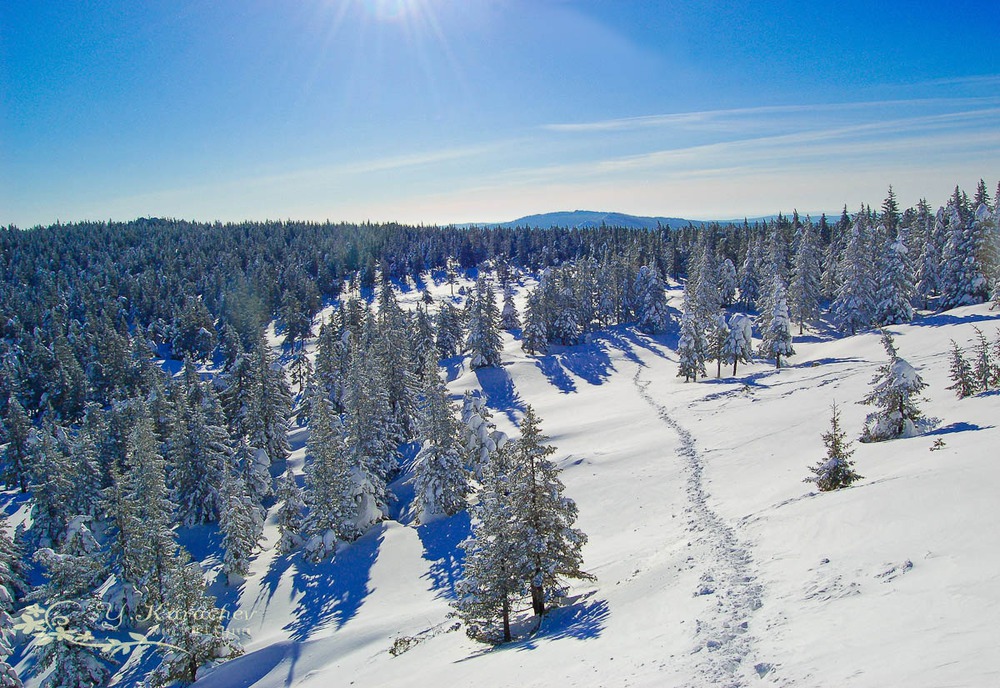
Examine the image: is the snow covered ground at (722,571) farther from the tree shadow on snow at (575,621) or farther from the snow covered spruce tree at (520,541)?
the snow covered spruce tree at (520,541)

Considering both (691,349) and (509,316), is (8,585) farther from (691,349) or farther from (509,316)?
(509,316)

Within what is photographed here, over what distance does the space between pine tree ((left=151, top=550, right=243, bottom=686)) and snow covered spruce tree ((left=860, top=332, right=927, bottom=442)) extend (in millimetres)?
29372

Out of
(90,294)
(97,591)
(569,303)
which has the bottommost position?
(97,591)

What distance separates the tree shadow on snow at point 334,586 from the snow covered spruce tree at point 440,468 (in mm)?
3392

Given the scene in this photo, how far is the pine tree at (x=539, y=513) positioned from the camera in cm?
1703

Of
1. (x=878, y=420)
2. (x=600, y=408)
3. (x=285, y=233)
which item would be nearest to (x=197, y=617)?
(x=878, y=420)

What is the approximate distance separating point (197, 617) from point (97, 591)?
517 inches

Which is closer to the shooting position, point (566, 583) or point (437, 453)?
point (566, 583)

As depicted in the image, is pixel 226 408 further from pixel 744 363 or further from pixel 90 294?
pixel 90 294

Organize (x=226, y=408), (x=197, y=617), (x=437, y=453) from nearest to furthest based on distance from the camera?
(x=197, y=617)
(x=437, y=453)
(x=226, y=408)

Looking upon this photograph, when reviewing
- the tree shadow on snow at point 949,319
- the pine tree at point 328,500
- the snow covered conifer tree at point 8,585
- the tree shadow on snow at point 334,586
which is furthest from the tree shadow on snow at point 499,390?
the tree shadow on snow at point 949,319

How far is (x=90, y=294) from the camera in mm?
107500

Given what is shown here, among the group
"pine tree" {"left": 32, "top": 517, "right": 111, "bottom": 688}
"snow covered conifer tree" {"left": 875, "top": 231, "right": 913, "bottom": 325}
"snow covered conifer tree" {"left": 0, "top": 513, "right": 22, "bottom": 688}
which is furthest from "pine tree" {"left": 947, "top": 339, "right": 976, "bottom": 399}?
"snow covered conifer tree" {"left": 0, "top": 513, "right": 22, "bottom": 688}

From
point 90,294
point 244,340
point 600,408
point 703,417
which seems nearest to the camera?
point 703,417
